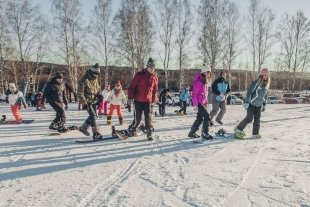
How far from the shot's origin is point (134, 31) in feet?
107

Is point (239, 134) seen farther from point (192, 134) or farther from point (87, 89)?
point (87, 89)

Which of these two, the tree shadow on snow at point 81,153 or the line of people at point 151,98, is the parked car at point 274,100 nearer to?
the line of people at point 151,98

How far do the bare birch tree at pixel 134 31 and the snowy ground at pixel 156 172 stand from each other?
24.7 m

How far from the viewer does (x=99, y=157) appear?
642 centimetres

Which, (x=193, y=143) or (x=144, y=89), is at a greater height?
(x=144, y=89)

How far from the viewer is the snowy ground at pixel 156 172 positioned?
416 cm

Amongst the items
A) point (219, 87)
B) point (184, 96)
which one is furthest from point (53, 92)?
point (184, 96)

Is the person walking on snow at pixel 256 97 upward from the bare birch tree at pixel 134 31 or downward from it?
downward

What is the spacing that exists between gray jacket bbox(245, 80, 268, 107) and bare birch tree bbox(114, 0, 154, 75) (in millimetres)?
24595

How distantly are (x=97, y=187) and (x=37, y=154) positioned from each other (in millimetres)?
2548

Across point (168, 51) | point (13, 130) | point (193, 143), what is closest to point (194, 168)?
point (193, 143)

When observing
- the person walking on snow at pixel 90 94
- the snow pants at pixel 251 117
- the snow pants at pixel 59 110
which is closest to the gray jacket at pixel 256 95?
the snow pants at pixel 251 117

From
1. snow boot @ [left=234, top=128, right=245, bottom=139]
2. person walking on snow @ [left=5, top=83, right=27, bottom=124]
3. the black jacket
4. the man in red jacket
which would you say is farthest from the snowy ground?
person walking on snow @ [left=5, top=83, right=27, bottom=124]

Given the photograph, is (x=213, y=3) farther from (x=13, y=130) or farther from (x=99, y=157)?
(x=99, y=157)
